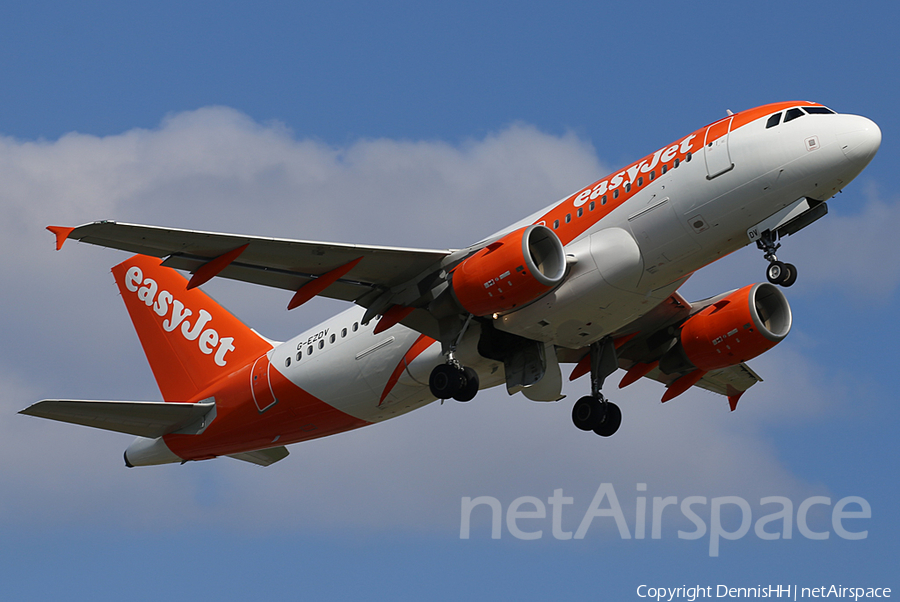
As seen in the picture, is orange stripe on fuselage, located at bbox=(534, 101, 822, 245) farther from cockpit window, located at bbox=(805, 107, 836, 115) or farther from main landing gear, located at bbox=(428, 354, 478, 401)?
main landing gear, located at bbox=(428, 354, 478, 401)

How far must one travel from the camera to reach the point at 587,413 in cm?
3066

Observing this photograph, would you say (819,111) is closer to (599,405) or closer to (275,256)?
(599,405)

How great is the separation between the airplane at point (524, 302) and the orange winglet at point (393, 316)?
0.04 metres

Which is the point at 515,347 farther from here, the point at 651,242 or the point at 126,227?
the point at 126,227

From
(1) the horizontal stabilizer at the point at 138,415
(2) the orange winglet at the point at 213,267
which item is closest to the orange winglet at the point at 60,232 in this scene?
(2) the orange winglet at the point at 213,267

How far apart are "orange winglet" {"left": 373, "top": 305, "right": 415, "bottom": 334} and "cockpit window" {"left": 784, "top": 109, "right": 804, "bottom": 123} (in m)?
9.46

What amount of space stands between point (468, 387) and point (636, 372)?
22.7 feet

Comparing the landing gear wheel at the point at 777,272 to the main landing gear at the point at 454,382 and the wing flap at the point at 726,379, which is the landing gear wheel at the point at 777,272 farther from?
the wing flap at the point at 726,379

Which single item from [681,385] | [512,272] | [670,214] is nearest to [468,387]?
[512,272]

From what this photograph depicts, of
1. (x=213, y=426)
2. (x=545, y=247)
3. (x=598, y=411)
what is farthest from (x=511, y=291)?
(x=213, y=426)

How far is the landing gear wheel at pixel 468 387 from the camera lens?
26.7m

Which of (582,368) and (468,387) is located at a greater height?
(582,368)

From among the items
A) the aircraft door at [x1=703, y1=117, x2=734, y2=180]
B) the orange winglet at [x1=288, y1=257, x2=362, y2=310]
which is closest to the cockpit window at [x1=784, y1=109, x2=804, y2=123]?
→ the aircraft door at [x1=703, y1=117, x2=734, y2=180]

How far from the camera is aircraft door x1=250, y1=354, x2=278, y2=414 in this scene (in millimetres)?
30250
